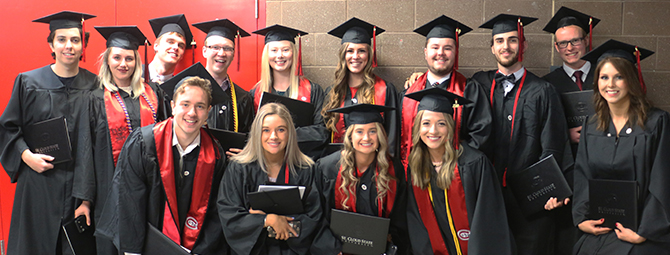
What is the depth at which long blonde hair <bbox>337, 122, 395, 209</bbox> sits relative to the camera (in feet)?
9.88

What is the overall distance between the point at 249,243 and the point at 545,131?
2.18m

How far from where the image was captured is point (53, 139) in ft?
10.8

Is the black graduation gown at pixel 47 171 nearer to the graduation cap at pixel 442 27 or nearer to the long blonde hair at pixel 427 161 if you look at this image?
the long blonde hair at pixel 427 161

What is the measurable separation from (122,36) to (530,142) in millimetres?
3074

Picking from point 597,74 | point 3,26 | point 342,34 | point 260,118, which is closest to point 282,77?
point 342,34

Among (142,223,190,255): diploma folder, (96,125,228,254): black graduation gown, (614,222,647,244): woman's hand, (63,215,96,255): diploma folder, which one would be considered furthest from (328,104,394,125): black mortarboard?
(63,215,96,255): diploma folder

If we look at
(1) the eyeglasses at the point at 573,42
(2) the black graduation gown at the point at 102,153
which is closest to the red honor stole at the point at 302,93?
(2) the black graduation gown at the point at 102,153

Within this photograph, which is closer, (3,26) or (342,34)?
(342,34)

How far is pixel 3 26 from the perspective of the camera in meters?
4.54

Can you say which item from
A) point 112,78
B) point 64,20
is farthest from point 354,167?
point 64,20

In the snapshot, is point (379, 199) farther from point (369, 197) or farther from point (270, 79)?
point (270, 79)

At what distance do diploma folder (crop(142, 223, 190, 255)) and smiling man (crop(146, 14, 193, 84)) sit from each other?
Answer: 1466 millimetres

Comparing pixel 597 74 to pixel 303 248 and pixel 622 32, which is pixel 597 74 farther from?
pixel 303 248

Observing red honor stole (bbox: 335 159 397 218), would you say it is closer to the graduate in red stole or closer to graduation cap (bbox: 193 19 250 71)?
the graduate in red stole
